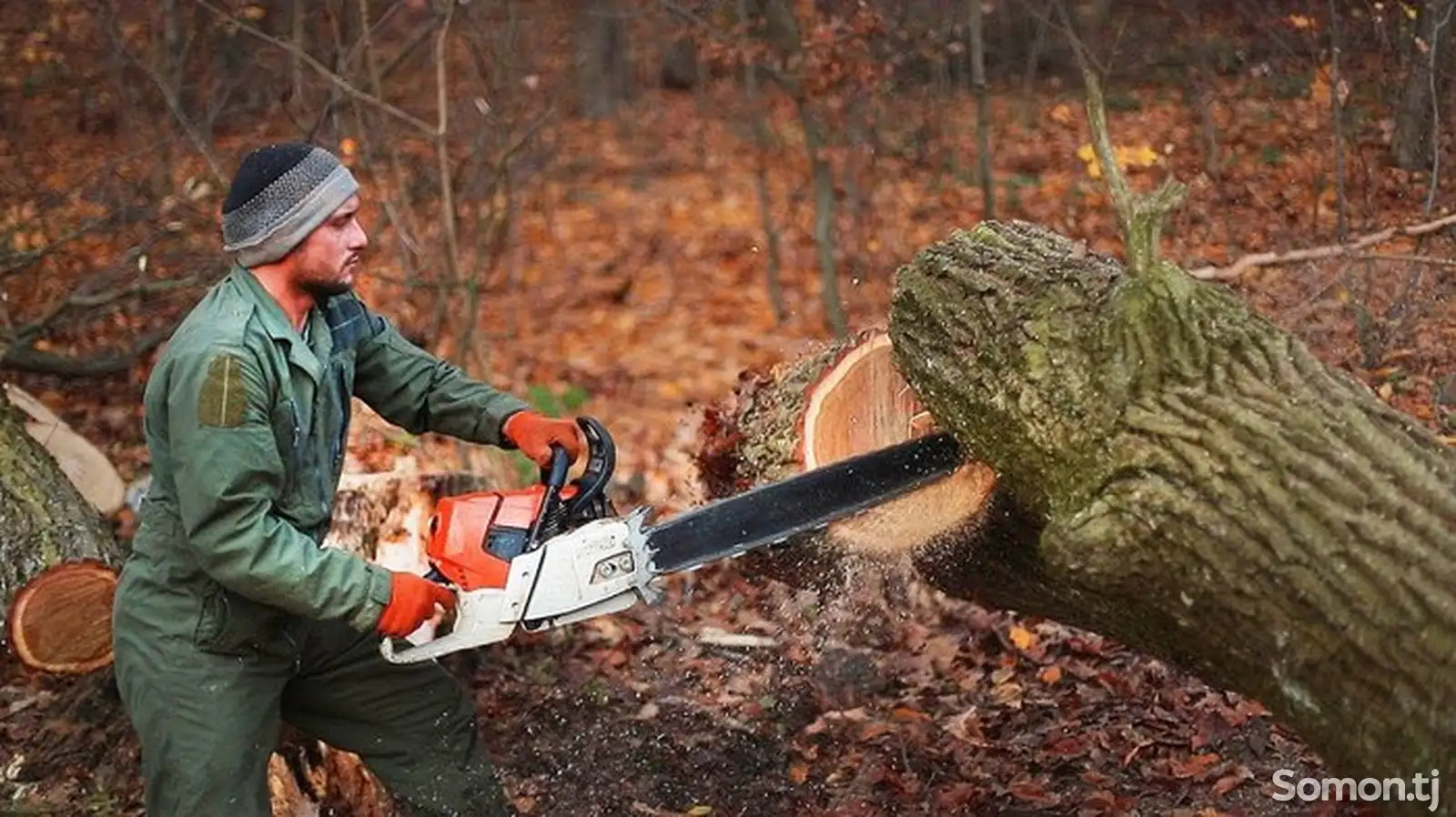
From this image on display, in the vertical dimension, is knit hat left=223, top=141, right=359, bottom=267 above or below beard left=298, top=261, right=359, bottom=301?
above

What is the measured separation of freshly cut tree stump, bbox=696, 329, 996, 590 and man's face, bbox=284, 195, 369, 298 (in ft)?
4.02

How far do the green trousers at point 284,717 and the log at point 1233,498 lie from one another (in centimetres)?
155

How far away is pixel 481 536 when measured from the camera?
3.23 meters

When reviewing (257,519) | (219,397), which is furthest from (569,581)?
(219,397)

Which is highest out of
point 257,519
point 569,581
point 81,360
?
point 257,519

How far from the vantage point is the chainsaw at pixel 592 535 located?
10.4ft

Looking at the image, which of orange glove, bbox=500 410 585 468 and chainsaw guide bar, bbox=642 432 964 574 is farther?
orange glove, bbox=500 410 585 468

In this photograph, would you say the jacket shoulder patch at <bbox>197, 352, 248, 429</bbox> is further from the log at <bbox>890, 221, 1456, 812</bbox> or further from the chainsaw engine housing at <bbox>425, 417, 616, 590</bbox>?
the log at <bbox>890, 221, 1456, 812</bbox>

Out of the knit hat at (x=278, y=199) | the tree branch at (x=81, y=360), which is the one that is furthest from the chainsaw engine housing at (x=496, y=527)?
the tree branch at (x=81, y=360)

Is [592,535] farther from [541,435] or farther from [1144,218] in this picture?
[1144,218]

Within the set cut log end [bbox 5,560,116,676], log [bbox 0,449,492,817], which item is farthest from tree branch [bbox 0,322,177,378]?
cut log end [bbox 5,560,116,676]

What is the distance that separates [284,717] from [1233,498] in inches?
94.5

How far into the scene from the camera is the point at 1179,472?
267cm

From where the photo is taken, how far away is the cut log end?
13.1ft
